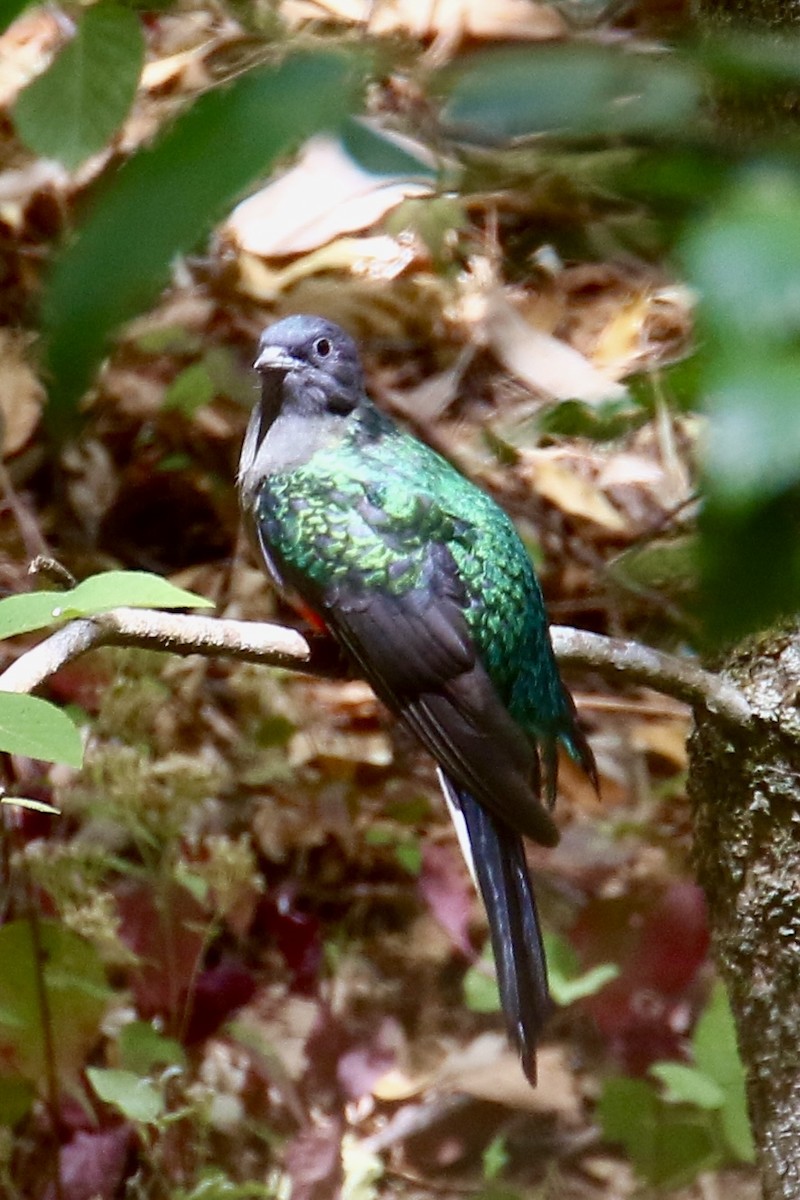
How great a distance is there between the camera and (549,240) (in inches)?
33.6

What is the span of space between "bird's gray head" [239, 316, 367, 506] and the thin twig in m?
0.48

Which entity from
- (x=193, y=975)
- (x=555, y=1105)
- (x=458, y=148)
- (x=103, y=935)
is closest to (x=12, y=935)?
(x=103, y=935)

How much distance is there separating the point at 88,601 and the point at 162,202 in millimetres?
966

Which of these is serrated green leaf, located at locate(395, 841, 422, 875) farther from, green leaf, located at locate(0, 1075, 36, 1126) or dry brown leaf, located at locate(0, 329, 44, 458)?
dry brown leaf, located at locate(0, 329, 44, 458)

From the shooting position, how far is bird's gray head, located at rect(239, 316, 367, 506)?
8.80ft

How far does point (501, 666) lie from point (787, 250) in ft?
6.77

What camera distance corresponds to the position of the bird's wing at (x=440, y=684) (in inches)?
87.6

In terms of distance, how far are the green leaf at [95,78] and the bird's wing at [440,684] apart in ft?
5.16

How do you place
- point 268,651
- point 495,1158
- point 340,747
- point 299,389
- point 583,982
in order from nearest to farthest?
point 268,651 → point 299,389 → point 583,982 → point 495,1158 → point 340,747

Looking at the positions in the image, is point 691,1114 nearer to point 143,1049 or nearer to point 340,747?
point 143,1049

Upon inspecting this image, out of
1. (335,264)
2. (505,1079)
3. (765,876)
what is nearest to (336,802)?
(505,1079)

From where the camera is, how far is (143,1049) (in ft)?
8.79

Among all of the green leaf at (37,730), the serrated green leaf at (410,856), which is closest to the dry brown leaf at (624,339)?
the serrated green leaf at (410,856)

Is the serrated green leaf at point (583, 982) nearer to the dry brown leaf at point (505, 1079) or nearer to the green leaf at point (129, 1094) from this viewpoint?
the dry brown leaf at point (505, 1079)
